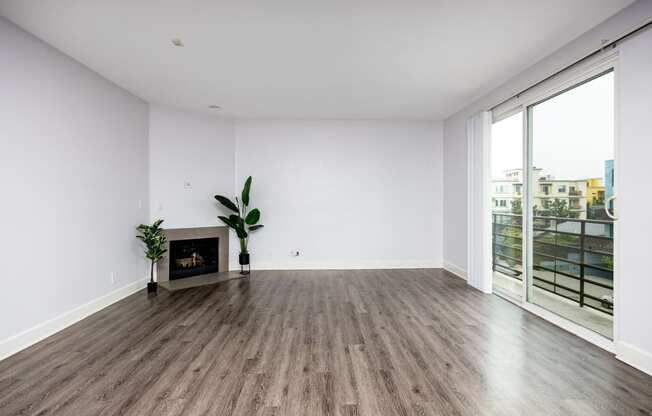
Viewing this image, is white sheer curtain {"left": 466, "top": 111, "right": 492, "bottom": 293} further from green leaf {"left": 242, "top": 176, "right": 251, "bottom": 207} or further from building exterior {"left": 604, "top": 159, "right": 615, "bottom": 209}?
green leaf {"left": 242, "top": 176, "right": 251, "bottom": 207}

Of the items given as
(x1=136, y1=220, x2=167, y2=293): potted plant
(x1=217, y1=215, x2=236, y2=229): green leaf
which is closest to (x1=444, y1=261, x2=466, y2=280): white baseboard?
(x1=217, y1=215, x2=236, y2=229): green leaf

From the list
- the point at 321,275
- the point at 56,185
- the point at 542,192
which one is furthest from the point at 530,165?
the point at 56,185

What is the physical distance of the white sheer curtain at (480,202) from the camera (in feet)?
14.7

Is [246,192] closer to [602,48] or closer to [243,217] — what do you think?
[243,217]

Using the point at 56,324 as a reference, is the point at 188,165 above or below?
above

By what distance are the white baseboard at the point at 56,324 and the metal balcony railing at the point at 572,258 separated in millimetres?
5212

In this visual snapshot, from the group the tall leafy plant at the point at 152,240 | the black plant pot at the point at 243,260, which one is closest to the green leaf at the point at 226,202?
the black plant pot at the point at 243,260

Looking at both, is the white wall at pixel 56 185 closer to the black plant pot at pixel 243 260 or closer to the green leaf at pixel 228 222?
the green leaf at pixel 228 222

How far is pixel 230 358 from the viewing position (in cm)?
260

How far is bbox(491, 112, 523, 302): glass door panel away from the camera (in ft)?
13.2

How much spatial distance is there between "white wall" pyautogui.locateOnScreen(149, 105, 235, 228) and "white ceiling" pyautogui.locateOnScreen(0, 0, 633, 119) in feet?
2.65

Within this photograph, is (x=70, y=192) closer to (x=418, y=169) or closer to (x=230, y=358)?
(x=230, y=358)

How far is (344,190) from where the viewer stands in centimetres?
608

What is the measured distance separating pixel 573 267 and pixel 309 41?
137 inches
